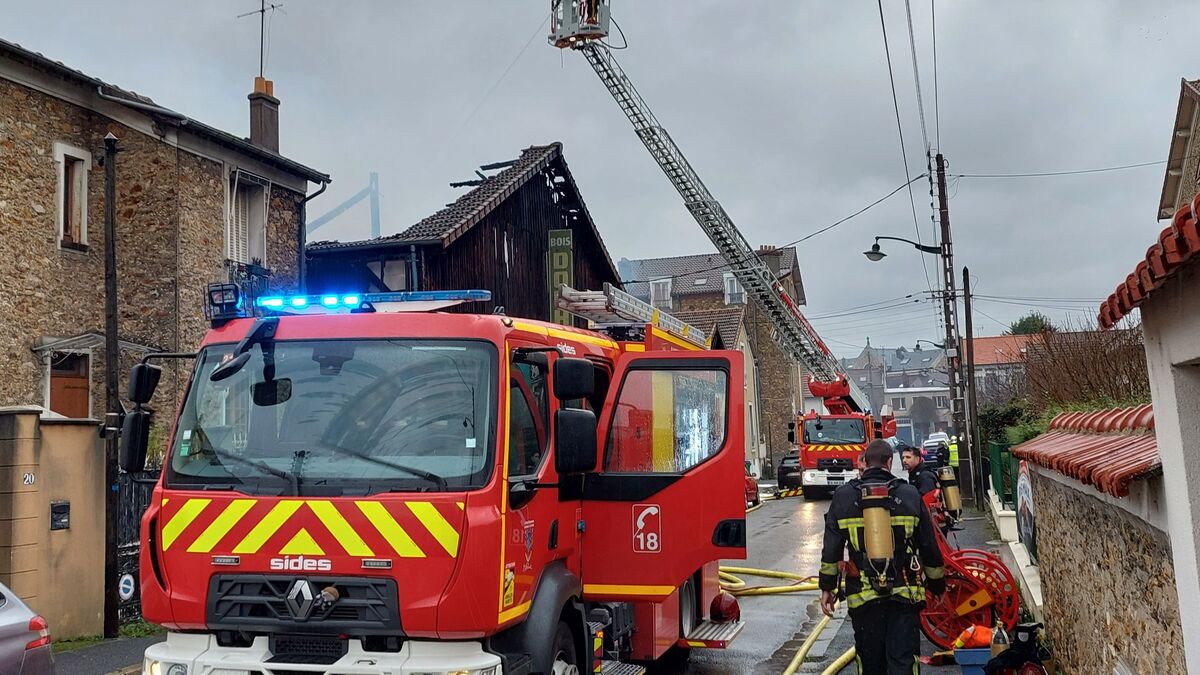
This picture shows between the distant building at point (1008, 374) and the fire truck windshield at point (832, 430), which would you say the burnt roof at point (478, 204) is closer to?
the fire truck windshield at point (832, 430)

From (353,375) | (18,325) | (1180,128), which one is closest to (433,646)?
(353,375)

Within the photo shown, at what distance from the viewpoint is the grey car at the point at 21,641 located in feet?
18.7

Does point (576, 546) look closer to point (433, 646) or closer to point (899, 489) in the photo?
point (433, 646)

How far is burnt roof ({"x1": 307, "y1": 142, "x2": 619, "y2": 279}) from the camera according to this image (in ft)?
68.8

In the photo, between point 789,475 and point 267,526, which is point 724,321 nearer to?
point 789,475

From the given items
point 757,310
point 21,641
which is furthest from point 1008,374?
point 21,641

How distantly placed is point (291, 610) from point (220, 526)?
1.95 ft

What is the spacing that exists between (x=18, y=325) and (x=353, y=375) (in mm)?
10647

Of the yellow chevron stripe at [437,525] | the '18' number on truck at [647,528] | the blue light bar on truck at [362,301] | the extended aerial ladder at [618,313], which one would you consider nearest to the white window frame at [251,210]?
the extended aerial ladder at [618,313]

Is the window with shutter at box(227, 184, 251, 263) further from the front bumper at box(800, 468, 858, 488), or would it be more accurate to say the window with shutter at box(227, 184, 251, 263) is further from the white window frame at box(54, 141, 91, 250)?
the front bumper at box(800, 468, 858, 488)

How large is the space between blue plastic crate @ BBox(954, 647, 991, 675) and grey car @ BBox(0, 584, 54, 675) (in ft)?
19.9

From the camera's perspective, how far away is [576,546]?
6504 millimetres

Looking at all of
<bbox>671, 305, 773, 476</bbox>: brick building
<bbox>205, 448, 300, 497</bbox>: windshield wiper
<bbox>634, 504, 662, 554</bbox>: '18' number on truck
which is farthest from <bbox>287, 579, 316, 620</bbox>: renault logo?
<bbox>671, 305, 773, 476</bbox>: brick building

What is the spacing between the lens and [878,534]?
636 cm
